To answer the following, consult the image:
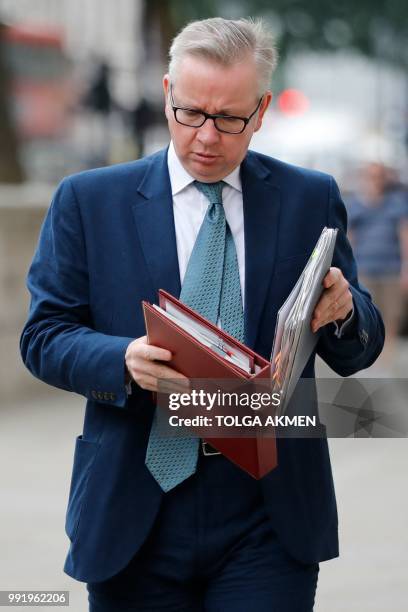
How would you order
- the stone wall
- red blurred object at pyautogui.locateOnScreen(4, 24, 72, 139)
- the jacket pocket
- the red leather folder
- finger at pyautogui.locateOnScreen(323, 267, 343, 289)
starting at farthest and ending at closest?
1. red blurred object at pyautogui.locateOnScreen(4, 24, 72, 139)
2. the stone wall
3. the jacket pocket
4. finger at pyautogui.locateOnScreen(323, 267, 343, 289)
5. the red leather folder

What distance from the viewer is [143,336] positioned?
2656 millimetres

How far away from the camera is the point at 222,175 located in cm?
274

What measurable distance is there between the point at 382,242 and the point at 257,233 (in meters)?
7.78

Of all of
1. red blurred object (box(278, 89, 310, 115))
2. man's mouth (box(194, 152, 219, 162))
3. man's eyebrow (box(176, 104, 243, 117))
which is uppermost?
man's eyebrow (box(176, 104, 243, 117))

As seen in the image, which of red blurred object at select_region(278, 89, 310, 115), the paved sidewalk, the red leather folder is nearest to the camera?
the red leather folder

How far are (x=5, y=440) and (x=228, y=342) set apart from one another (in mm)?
5576

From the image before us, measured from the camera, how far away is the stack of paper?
2.39 metres

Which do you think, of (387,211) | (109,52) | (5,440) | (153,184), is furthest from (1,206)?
(109,52)

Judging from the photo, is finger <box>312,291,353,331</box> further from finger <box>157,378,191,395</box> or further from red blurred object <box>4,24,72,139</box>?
red blurred object <box>4,24,72,139</box>

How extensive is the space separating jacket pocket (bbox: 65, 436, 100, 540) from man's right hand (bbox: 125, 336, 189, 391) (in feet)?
0.95

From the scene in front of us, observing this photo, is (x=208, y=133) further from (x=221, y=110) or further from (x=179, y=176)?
(x=179, y=176)

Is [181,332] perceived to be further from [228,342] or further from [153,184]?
[153,184]

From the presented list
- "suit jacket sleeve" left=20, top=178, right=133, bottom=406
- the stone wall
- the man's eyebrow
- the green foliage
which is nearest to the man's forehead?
the man's eyebrow

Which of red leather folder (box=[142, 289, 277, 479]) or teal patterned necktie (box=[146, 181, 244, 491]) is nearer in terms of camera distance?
red leather folder (box=[142, 289, 277, 479])
